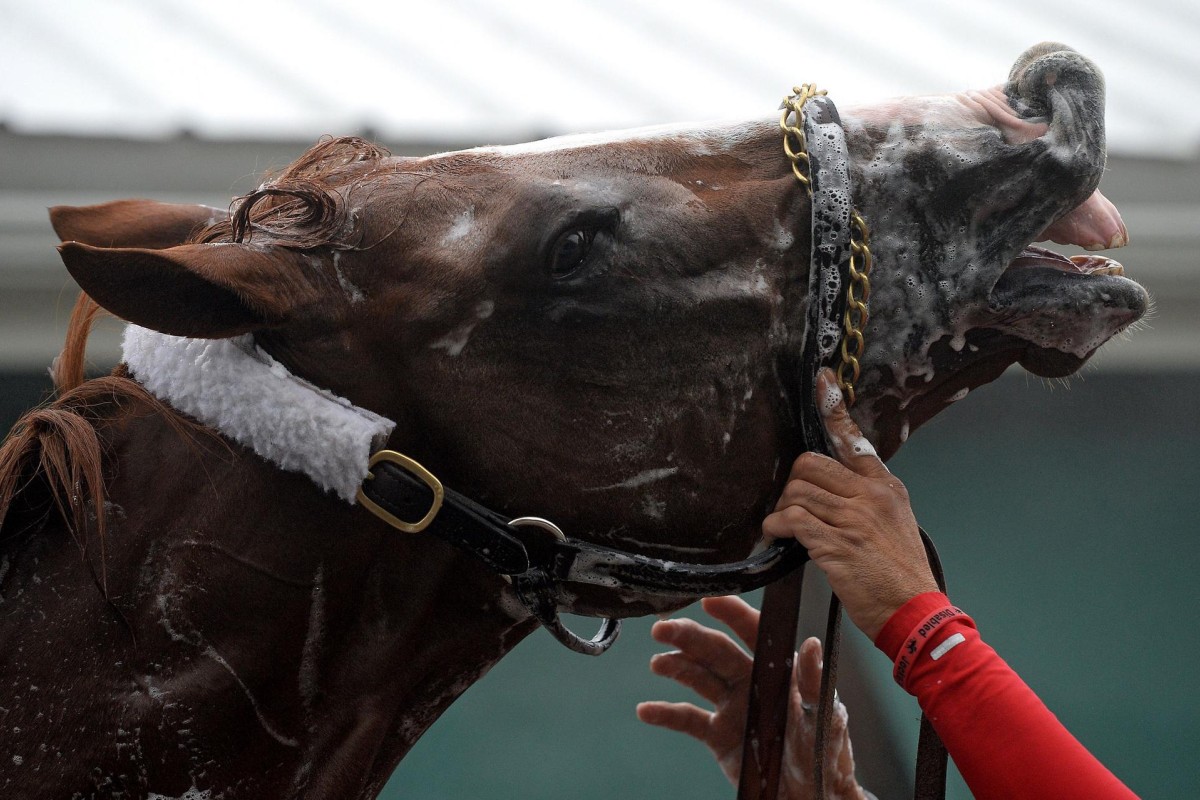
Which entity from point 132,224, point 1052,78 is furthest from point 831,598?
point 132,224

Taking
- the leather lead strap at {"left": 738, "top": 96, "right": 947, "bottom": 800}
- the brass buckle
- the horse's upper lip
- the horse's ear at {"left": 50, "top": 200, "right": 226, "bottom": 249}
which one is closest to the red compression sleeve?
the leather lead strap at {"left": 738, "top": 96, "right": 947, "bottom": 800}

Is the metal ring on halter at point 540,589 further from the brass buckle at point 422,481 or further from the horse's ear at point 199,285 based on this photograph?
the horse's ear at point 199,285

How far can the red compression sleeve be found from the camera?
1.14 m

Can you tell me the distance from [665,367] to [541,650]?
294cm

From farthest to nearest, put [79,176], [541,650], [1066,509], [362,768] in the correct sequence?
[1066,509], [541,650], [79,176], [362,768]

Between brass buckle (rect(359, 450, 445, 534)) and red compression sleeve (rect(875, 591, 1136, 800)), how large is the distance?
57cm

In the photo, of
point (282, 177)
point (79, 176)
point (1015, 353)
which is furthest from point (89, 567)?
point (79, 176)

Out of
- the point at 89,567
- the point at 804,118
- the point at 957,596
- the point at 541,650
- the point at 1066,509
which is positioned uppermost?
the point at 804,118

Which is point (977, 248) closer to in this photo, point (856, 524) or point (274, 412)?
point (856, 524)

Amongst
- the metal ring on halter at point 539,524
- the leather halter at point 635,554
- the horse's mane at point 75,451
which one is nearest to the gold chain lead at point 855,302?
the leather halter at point 635,554

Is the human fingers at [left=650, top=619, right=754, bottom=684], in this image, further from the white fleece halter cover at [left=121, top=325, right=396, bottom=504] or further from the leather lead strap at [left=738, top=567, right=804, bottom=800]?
the white fleece halter cover at [left=121, top=325, right=396, bottom=504]

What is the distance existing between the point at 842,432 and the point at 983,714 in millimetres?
364

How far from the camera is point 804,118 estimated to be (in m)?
1.37

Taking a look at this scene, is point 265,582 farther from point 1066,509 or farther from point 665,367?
point 1066,509
